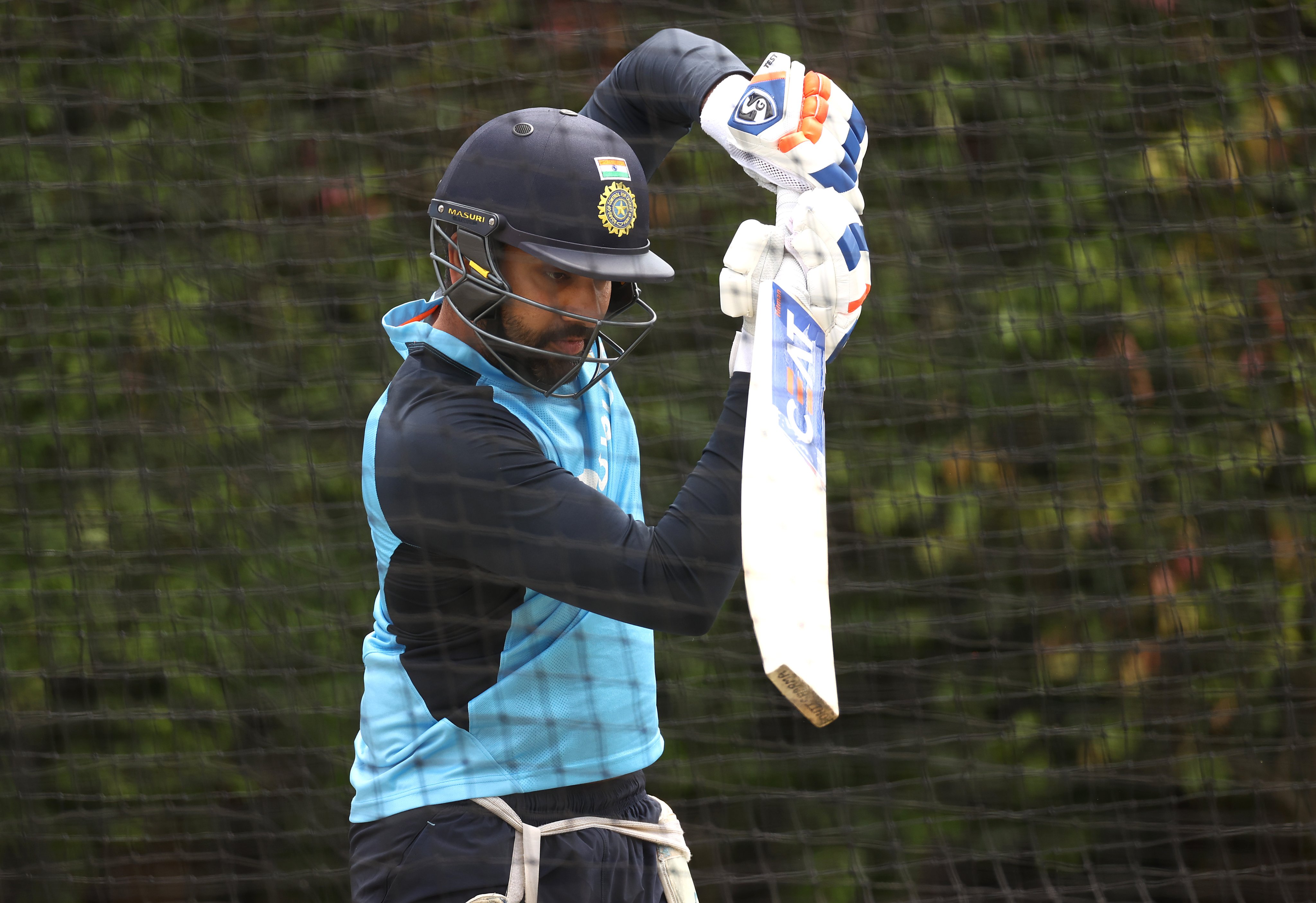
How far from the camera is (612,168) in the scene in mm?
1582

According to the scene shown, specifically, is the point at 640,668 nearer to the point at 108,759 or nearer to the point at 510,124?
the point at 510,124

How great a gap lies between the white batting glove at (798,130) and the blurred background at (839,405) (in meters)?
1.13

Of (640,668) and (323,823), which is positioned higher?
(640,668)

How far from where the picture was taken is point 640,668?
1670 mm

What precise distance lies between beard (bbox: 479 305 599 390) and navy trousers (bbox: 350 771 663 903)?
0.56 m

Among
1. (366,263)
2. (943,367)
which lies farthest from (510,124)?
(943,367)

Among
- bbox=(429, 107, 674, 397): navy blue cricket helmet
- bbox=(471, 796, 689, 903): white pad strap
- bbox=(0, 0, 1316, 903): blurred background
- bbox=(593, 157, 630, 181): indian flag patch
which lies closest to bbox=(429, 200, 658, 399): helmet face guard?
bbox=(429, 107, 674, 397): navy blue cricket helmet

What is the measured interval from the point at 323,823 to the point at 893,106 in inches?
94.8

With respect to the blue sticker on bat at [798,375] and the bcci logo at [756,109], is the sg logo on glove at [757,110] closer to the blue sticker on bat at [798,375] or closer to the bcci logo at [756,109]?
the bcci logo at [756,109]

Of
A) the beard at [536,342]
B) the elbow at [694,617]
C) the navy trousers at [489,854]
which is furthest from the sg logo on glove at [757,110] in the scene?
the navy trousers at [489,854]

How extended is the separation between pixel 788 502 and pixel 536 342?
40 cm

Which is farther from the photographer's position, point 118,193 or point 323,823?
point 323,823

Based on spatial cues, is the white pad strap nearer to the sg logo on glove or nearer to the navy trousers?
the navy trousers

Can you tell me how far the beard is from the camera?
5.16ft
